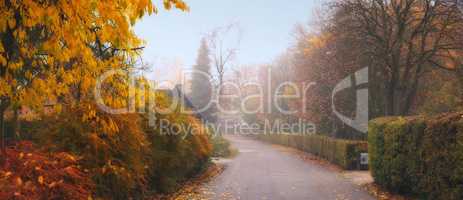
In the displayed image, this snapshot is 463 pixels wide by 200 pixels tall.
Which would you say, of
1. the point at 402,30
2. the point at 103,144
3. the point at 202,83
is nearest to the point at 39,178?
the point at 103,144

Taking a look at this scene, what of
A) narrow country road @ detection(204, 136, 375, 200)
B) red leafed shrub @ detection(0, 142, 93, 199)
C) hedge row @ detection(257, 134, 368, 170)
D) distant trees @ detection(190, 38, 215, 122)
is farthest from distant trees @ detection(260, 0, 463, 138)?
distant trees @ detection(190, 38, 215, 122)

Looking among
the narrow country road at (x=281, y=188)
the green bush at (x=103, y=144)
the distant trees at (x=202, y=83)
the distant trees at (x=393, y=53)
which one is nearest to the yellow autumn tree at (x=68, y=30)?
the green bush at (x=103, y=144)

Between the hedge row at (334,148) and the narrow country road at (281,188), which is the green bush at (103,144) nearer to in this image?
the narrow country road at (281,188)

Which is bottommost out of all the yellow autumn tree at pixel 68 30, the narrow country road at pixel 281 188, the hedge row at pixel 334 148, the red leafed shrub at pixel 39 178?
the narrow country road at pixel 281 188

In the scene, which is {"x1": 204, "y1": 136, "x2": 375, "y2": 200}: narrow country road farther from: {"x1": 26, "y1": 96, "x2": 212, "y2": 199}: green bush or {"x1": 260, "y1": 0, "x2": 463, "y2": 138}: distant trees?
{"x1": 260, "y1": 0, "x2": 463, "y2": 138}: distant trees

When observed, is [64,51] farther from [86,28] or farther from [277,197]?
[277,197]

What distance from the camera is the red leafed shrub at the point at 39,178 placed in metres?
5.72

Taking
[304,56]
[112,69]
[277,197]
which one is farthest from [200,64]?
[112,69]

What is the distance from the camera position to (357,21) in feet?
82.0

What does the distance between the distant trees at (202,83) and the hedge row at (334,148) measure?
2184 cm

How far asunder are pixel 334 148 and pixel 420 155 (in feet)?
55.1

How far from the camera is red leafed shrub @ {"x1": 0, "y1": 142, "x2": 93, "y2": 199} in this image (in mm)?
5724

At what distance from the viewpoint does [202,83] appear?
245ft

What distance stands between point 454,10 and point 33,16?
860 inches
